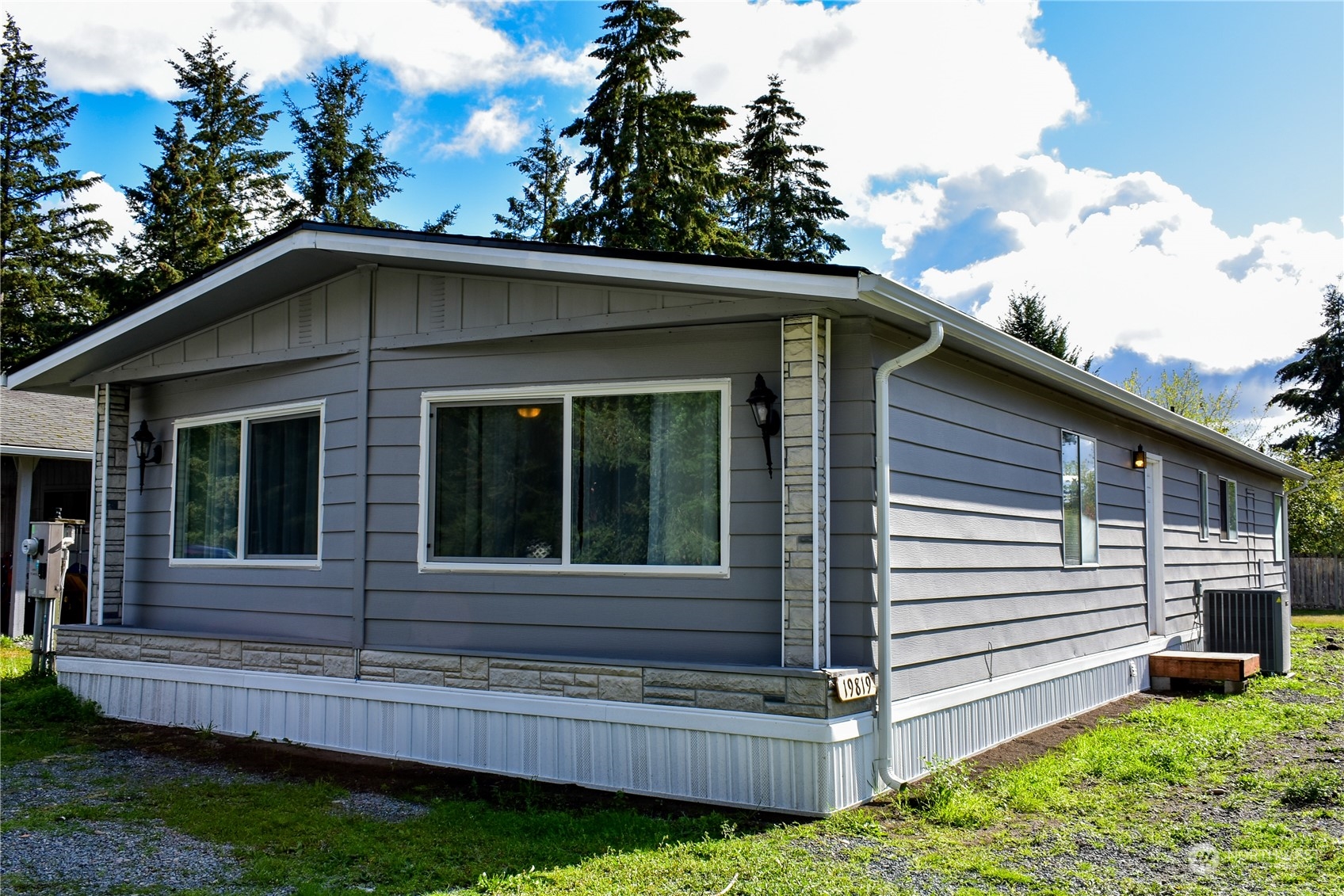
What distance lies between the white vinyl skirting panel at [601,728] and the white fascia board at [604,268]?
7.16ft

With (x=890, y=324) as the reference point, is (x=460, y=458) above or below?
below

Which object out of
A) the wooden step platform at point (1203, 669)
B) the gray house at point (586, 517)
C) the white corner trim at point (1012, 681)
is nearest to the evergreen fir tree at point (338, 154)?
the gray house at point (586, 517)

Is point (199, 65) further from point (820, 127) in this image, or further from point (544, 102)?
point (820, 127)

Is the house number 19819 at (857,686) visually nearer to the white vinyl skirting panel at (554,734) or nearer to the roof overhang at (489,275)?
the white vinyl skirting panel at (554,734)

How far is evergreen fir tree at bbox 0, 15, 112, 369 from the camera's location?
2208 centimetres

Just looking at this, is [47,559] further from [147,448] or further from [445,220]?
[445,220]

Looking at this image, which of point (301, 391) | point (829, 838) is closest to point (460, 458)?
point (301, 391)

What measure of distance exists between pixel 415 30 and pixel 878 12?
424cm

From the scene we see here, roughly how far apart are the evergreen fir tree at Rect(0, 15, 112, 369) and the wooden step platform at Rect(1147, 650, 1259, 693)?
21.3m

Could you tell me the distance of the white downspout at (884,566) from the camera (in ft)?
18.2

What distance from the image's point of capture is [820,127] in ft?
81.2

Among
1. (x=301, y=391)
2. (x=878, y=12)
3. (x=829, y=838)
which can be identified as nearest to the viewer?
(x=829, y=838)

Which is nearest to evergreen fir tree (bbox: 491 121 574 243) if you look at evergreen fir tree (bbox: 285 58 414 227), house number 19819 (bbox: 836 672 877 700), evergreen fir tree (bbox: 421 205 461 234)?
evergreen fir tree (bbox: 421 205 461 234)

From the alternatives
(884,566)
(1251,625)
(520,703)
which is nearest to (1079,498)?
(1251,625)
